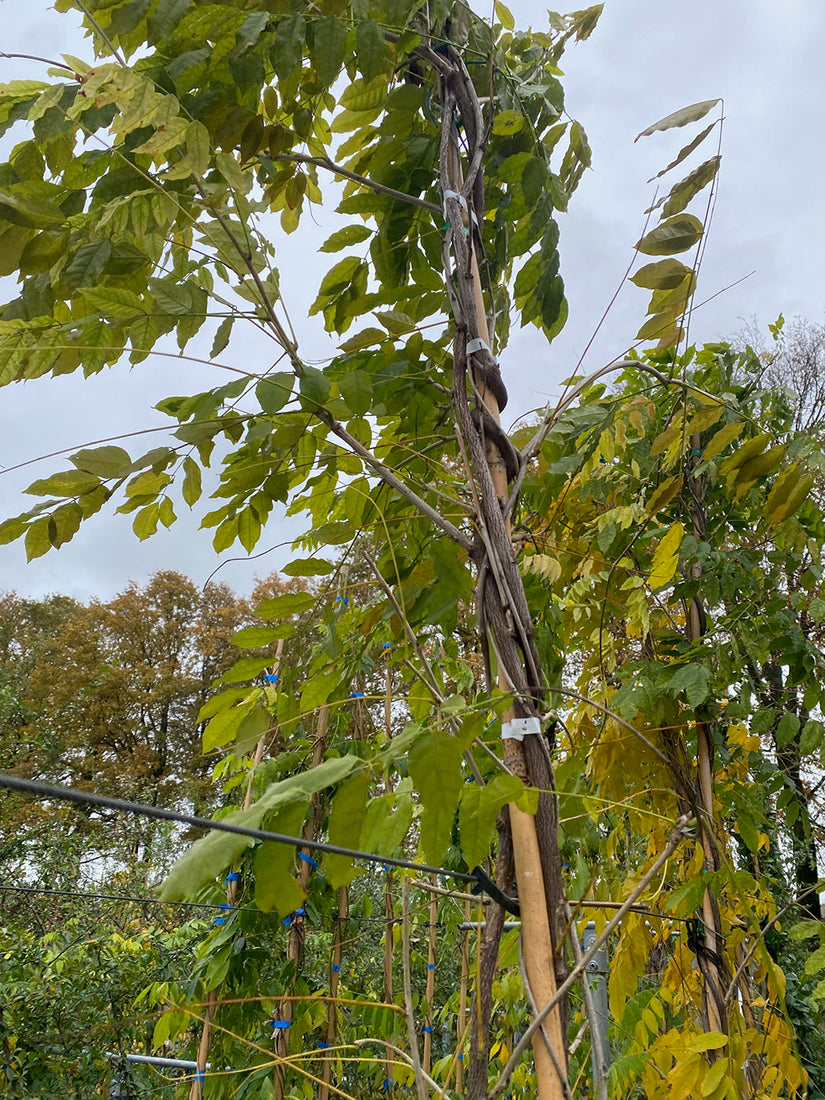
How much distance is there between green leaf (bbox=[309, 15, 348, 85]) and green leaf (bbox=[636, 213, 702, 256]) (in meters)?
0.35

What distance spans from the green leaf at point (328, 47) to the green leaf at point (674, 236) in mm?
347

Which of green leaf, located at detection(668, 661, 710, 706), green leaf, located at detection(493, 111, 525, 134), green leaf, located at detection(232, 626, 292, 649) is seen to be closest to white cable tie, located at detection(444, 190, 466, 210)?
green leaf, located at detection(493, 111, 525, 134)

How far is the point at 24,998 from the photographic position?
288cm

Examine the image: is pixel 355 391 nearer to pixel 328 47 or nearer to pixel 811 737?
pixel 328 47

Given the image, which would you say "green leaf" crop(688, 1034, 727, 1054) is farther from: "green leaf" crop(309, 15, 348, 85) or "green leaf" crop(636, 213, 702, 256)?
"green leaf" crop(309, 15, 348, 85)

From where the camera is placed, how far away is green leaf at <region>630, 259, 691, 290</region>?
79cm

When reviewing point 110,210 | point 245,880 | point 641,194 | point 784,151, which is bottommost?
point 245,880

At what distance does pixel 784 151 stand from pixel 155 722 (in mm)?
13599

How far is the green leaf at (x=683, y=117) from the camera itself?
0.73 m

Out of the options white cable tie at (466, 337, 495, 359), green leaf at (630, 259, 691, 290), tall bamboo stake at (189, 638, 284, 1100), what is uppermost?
green leaf at (630, 259, 691, 290)

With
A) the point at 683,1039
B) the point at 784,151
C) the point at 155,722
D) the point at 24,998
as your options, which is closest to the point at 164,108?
the point at 683,1039

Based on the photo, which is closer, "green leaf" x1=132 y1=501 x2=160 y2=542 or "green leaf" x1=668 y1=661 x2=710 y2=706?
"green leaf" x1=132 y1=501 x2=160 y2=542

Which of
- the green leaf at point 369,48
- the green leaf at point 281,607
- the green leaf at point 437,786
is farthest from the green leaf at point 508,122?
the green leaf at point 437,786

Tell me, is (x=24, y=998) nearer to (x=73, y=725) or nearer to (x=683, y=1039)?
(x=683, y=1039)
